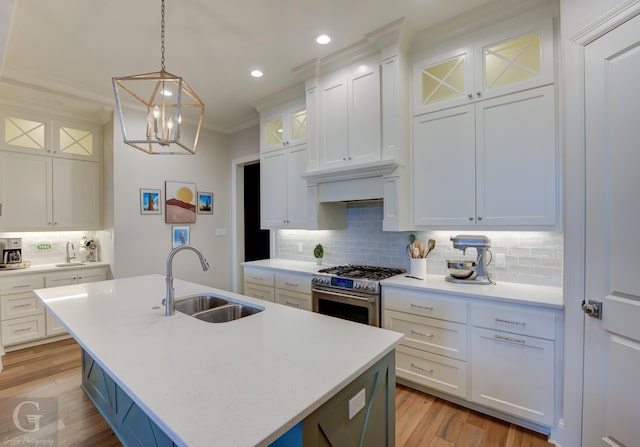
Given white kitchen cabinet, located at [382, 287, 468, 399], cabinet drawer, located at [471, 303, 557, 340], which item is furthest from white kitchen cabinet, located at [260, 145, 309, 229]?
cabinet drawer, located at [471, 303, 557, 340]

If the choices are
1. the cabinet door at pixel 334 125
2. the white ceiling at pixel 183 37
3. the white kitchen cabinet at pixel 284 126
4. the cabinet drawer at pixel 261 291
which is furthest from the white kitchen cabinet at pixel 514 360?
the white kitchen cabinet at pixel 284 126

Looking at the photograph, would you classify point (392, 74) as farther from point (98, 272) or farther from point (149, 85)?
point (98, 272)

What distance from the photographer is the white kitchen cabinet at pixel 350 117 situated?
2.76 m

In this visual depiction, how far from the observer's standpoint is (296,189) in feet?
11.6

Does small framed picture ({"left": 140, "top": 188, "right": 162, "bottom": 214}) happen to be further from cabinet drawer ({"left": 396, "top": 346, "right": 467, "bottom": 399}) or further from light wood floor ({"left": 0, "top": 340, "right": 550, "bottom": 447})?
cabinet drawer ({"left": 396, "top": 346, "right": 467, "bottom": 399})

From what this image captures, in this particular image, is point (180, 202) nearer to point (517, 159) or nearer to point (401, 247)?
point (401, 247)

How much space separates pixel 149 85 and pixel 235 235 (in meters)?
2.33

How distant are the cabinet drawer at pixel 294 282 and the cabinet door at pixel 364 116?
1276 millimetres

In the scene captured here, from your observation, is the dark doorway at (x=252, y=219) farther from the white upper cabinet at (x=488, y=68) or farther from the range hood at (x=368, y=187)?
the white upper cabinet at (x=488, y=68)

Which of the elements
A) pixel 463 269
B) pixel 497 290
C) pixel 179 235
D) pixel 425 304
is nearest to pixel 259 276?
pixel 179 235

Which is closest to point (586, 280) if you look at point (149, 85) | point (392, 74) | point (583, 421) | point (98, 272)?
point (583, 421)

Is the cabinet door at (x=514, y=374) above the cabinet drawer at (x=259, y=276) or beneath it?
beneath

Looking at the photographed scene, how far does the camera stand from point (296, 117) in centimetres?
356

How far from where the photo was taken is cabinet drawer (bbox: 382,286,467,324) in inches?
86.6
